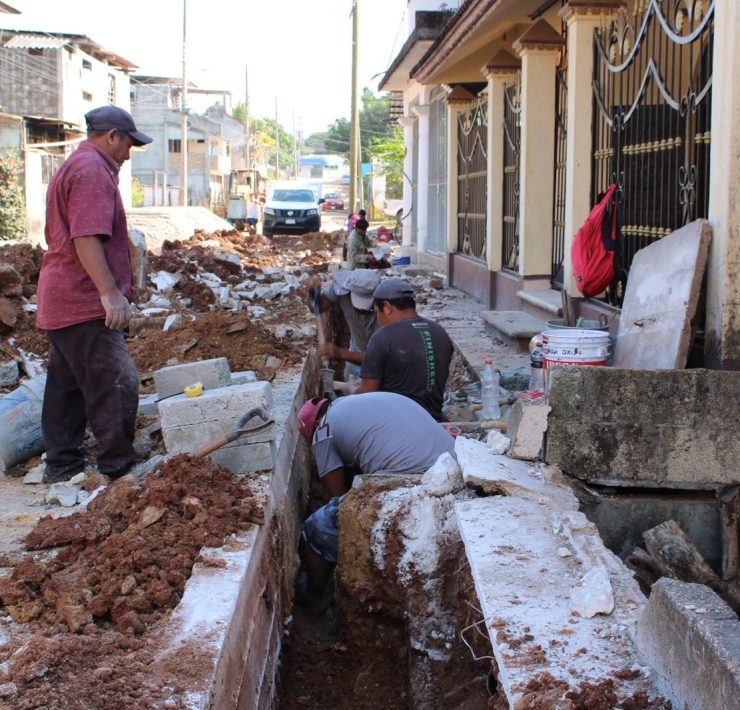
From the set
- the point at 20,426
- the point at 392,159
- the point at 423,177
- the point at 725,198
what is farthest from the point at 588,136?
the point at 392,159

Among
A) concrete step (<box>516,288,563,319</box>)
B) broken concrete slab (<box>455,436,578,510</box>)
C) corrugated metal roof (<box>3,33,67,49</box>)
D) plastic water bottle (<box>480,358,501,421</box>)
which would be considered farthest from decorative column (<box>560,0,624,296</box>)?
corrugated metal roof (<box>3,33,67,49</box>)

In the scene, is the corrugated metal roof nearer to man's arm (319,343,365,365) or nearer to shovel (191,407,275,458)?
man's arm (319,343,365,365)

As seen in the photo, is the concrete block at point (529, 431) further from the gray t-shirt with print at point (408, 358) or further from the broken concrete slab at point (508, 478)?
the gray t-shirt with print at point (408, 358)

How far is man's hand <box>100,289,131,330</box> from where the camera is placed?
4.54 meters

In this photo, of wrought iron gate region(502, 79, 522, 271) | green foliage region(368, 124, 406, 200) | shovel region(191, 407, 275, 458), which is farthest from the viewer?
green foliage region(368, 124, 406, 200)

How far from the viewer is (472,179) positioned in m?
13.6

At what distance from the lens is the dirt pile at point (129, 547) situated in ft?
10.4

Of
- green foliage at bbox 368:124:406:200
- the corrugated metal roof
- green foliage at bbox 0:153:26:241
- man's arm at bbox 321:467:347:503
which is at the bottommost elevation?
man's arm at bbox 321:467:347:503

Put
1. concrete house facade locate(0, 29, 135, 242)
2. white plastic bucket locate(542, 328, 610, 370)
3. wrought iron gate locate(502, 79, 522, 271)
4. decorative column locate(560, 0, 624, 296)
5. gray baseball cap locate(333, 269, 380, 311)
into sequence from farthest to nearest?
concrete house facade locate(0, 29, 135, 242)
wrought iron gate locate(502, 79, 522, 271)
decorative column locate(560, 0, 624, 296)
gray baseball cap locate(333, 269, 380, 311)
white plastic bucket locate(542, 328, 610, 370)

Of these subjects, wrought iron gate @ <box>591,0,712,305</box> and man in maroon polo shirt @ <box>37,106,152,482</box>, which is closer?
man in maroon polo shirt @ <box>37,106,152,482</box>

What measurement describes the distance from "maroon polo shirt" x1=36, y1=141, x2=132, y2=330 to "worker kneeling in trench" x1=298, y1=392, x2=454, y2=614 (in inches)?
50.9

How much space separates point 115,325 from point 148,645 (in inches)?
81.5

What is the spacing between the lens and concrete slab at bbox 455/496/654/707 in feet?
8.61

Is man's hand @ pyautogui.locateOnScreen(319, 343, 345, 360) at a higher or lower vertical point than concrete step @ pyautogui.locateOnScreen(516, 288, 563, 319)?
lower
